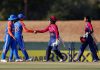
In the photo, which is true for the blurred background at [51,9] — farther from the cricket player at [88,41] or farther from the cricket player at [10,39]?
the cricket player at [10,39]

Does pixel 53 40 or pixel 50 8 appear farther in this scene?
pixel 50 8

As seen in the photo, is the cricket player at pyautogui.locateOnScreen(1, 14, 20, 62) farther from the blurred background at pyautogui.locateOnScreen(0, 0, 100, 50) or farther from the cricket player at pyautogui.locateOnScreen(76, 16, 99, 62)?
the blurred background at pyautogui.locateOnScreen(0, 0, 100, 50)

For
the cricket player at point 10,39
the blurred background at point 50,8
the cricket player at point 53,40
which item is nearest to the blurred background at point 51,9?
the blurred background at point 50,8

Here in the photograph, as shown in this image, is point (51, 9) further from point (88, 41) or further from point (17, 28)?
point (17, 28)

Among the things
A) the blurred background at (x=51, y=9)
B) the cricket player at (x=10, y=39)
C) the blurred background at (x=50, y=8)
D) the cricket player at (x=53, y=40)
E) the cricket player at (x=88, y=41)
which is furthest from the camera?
the blurred background at (x=50, y=8)

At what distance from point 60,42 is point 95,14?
4140cm

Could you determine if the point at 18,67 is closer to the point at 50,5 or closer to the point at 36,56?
the point at 36,56

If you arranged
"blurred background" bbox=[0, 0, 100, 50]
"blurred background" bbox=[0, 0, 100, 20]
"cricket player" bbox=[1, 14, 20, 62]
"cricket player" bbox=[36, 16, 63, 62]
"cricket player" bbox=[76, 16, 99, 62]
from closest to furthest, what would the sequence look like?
"cricket player" bbox=[1, 14, 20, 62] → "cricket player" bbox=[36, 16, 63, 62] → "cricket player" bbox=[76, 16, 99, 62] → "blurred background" bbox=[0, 0, 100, 50] → "blurred background" bbox=[0, 0, 100, 20]

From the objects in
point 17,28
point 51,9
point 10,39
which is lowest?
point 10,39

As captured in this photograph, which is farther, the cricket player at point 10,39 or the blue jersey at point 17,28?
the blue jersey at point 17,28

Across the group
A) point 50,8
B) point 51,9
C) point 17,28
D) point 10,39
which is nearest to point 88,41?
point 17,28

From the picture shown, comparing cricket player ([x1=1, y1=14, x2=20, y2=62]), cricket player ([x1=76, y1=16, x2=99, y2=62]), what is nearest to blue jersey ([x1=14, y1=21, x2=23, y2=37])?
cricket player ([x1=1, y1=14, x2=20, y2=62])

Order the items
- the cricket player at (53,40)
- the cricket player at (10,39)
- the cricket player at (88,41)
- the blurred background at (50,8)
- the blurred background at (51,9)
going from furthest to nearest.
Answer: the blurred background at (50,8) → the blurred background at (51,9) → the cricket player at (88,41) → the cricket player at (53,40) → the cricket player at (10,39)

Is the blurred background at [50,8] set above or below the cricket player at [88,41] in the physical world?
above
